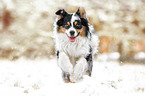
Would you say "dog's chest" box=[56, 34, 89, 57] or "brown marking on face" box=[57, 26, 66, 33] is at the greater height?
"brown marking on face" box=[57, 26, 66, 33]

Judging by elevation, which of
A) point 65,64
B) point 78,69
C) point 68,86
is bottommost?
point 68,86

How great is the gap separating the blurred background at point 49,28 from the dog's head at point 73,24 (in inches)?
152

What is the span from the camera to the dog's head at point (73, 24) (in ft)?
13.1

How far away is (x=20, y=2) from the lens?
878cm

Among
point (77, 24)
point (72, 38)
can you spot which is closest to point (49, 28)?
point (72, 38)

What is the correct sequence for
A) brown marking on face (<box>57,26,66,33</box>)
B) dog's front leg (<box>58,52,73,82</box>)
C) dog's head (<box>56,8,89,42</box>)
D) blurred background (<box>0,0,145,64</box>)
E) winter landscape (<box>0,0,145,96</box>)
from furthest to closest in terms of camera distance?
blurred background (<box>0,0,145,64</box>) < winter landscape (<box>0,0,145,96</box>) < dog's front leg (<box>58,52,73,82</box>) < brown marking on face (<box>57,26,66,33</box>) < dog's head (<box>56,8,89,42</box>)

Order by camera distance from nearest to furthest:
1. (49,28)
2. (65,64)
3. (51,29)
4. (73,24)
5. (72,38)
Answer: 1. (73,24)
2. (72,38)
3. (65,64)
4. (51,29)
5. (49,28)

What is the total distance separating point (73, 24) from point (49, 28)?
4.51m

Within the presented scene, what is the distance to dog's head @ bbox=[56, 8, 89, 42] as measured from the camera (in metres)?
4.00

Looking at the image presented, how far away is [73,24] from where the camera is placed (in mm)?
4000

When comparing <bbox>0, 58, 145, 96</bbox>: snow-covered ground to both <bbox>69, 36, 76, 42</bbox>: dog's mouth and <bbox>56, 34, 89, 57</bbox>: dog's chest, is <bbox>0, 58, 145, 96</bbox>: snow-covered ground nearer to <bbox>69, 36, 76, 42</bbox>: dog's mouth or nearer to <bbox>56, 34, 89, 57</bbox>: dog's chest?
<bbox>56, 34, 89, 57</bbox>: dog's chest

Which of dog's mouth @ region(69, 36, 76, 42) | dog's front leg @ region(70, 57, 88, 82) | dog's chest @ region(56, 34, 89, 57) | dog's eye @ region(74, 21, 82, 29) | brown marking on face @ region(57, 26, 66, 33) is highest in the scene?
dog's eye @ region(74, 21, 82, 29)

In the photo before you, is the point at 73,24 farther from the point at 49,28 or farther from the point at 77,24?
the point at 49,28

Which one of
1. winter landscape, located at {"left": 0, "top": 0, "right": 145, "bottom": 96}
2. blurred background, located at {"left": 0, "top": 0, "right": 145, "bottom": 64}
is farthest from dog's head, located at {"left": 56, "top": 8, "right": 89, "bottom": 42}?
blurred background, located at {"left": 0, "top": 0, "right": 145, "bottom": 64}
